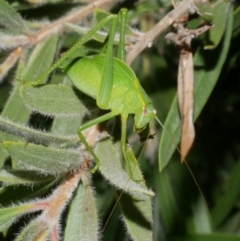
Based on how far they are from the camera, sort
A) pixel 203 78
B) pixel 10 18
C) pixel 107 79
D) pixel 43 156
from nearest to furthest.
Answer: pixel 43 156
pixel 107 79
pixel 10 18
pixel 203 78

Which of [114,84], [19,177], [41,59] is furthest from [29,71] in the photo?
[19,177]

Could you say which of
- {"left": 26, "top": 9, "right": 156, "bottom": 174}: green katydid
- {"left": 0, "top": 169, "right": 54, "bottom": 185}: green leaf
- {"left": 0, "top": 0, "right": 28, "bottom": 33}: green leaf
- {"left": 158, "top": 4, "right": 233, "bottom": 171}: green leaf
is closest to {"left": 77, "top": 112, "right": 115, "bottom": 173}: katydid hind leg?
{"left": 26, "top": 9, "right": 156, "bottom": 174}: green katydid

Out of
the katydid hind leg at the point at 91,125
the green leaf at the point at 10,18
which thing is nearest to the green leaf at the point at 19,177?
the katydid hind leg at the point at 91,125

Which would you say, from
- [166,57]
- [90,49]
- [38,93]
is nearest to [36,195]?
[38,93]

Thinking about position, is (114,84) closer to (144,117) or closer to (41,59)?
(144,117)

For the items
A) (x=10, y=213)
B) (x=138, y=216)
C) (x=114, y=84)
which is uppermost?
(x=114, y=84)

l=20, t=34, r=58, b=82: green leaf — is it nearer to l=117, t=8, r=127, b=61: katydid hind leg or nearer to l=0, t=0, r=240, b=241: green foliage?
l=0, t=0, r=240, b=241: green foliage
